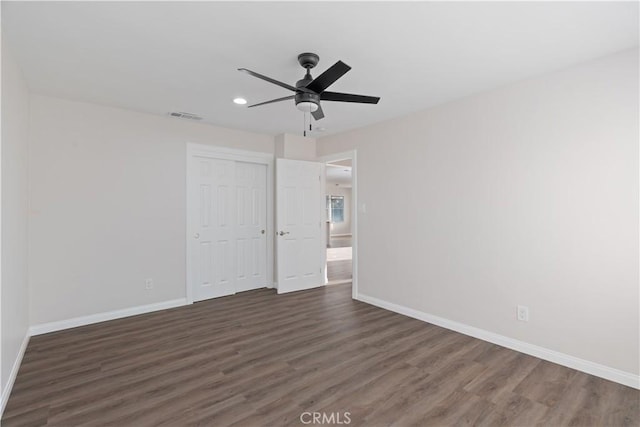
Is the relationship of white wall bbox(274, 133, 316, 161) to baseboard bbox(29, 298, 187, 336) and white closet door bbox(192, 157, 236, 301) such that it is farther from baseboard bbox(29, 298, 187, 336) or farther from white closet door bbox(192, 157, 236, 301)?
baseboard bbox(29, 298, 187, 336)

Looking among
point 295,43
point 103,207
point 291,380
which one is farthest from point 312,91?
point 103,207

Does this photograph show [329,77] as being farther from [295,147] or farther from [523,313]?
[295,147]

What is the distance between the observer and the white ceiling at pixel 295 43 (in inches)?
75.0

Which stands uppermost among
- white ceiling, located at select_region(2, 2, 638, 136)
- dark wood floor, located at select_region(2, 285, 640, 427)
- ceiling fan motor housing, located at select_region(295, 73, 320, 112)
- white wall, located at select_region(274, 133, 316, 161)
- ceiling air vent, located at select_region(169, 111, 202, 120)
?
ceiling air vent, located at select_region(169, 111, 202, 120)

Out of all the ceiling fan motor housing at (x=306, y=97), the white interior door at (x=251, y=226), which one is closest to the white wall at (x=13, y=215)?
the ceiling fan motor housing at (x=306, y=97)

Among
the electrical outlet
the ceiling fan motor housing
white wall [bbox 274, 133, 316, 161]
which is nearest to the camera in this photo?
the ceiling fan motor housing

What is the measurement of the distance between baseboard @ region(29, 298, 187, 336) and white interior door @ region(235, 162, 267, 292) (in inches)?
40.6

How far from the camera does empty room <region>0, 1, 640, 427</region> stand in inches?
80.8

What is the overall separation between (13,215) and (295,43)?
8.34ft

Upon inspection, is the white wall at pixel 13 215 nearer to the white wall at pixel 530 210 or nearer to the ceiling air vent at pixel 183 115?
the ceiling air vent at pixel 183 115

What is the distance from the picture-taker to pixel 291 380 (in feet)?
7.88

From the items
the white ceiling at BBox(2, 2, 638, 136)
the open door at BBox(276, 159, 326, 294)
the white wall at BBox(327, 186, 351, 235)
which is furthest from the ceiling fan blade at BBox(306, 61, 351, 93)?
the white wall at BBox(327, 186, 351, 235)

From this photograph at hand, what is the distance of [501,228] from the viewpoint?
10.1 feet

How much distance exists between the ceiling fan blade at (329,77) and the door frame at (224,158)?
A: 266cm
